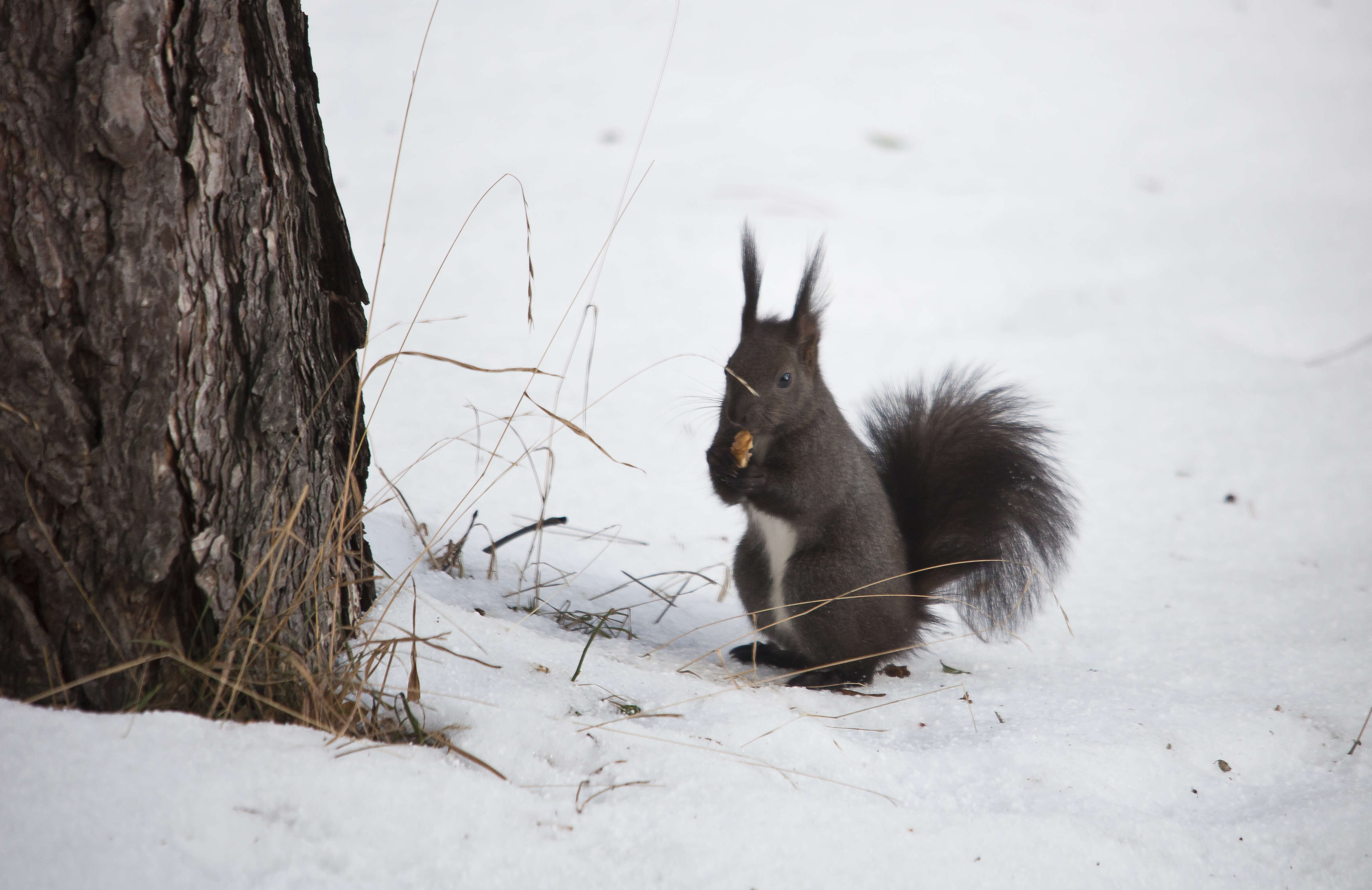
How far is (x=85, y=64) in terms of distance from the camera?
94cm

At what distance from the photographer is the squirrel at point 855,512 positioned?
1.85m

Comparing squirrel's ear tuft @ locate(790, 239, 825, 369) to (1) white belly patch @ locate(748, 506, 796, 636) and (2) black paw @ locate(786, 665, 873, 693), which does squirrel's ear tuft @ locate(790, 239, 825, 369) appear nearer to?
(1) white belly patch @ locate(748, 506, 796, 636)

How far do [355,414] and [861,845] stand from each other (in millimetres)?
878

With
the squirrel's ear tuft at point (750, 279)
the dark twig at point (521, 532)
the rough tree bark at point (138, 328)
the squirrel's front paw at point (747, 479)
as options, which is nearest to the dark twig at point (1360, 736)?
the squirrel's front paw at point (747, 479)

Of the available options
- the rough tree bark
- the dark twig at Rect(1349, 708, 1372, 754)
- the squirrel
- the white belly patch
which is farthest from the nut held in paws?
the dark twig at Rect(1349, 708, 1372, 754)

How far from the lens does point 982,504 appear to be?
1.98m

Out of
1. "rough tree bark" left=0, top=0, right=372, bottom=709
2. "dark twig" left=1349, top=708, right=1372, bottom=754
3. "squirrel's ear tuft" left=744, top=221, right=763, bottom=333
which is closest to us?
"rough tree bark" left=0, top=0, right=372, bottom=709

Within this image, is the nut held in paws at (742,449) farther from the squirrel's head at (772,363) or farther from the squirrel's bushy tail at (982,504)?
the squirrel's bushy tail at (982,504)

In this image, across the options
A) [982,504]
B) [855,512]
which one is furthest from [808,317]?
[982,504]

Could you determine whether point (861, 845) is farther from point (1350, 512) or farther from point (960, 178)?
point (960, 178)

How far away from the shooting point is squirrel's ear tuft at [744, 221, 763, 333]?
6.41ft

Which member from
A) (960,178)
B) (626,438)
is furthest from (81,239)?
(960,178)

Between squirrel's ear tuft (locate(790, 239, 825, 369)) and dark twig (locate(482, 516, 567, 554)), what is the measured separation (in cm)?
64

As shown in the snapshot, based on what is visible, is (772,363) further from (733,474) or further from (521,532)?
(521,532)
